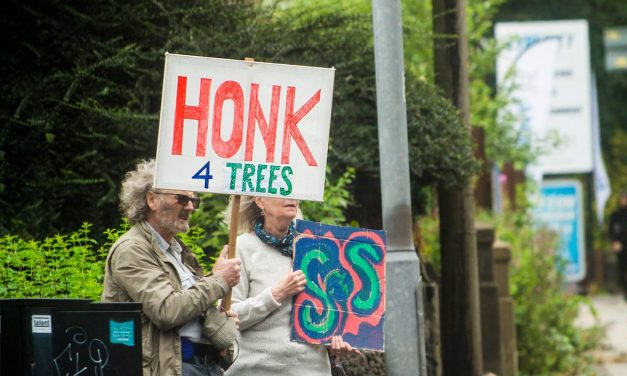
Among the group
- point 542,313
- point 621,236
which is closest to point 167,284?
point 542,313

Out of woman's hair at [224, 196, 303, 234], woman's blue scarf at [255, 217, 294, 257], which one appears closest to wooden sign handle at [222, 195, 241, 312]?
woman's blue scarf at [255, 217, 294, 257]

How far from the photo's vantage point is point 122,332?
477 cm

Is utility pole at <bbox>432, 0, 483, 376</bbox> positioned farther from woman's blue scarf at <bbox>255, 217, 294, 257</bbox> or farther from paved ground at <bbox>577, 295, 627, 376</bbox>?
woman's blue scarf at <bbox>255, 217, 294, 257</bbox>

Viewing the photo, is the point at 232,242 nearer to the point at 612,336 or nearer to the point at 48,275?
the point at 48,275

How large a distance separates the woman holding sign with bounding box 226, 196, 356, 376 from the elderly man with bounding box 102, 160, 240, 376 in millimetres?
249

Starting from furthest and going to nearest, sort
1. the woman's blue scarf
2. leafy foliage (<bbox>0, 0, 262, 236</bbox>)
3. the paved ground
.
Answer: the paved ground → leafy foliage (<bbox>0, 0, 262, 236</bbox>) → the woman's blue scarf

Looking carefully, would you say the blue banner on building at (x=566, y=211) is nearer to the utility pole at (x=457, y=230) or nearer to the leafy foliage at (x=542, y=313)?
the leafy foliage at (x=542, y=313)

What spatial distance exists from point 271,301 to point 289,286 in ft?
0.35

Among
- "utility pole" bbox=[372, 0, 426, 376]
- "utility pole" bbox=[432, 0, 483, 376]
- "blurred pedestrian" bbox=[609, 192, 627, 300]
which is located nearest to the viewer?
"utility pole" bbox=[372, 0, 426, 376]

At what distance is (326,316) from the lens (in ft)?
18.9

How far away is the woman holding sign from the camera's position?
221 inches

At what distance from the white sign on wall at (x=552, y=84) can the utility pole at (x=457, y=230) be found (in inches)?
293

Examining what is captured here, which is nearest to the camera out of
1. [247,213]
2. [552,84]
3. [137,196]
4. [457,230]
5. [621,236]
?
[137,196]

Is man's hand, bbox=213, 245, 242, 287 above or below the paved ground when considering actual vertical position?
above
